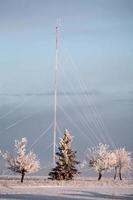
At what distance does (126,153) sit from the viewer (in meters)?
113

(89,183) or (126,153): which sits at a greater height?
(126,153)

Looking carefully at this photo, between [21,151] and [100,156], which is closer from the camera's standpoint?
[21,151]

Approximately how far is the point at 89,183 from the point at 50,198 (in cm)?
3025

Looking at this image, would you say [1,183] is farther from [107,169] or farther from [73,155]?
[107,169]

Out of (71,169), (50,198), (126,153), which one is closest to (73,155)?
(71,169)

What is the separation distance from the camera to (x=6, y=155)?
93875 millimetres

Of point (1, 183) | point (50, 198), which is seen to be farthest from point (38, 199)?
point (1, 183)

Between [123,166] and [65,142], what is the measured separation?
77.1ft

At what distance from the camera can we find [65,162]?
8950 cm

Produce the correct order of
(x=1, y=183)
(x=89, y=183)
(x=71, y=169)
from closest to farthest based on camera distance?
1. (x=1, y=183)
2. (x=89, y=183)
3. (x=71, y=169)

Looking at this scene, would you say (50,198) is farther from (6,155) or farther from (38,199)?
(6,155)

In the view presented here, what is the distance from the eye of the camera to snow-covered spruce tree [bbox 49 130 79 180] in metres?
88.8

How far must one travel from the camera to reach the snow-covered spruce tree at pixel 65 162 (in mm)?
88812

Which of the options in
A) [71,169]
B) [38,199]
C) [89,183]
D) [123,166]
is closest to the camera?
[38,199]
